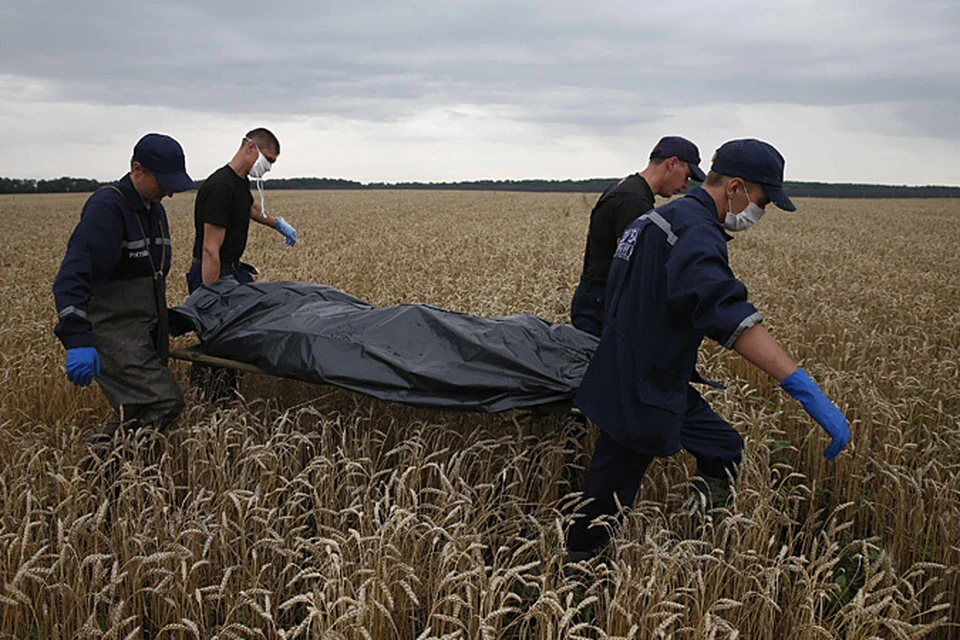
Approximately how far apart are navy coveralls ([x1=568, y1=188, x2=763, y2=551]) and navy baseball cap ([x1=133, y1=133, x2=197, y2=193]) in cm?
255

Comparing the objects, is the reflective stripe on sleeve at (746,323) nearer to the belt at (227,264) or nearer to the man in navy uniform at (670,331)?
the man in navy uniform at (670,331)

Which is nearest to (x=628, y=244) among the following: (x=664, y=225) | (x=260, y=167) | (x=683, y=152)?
(x=664, y=225)

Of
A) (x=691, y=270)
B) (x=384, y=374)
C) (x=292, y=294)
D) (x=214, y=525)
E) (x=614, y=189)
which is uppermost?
(x=614, y=189)

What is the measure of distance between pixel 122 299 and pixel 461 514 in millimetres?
2432

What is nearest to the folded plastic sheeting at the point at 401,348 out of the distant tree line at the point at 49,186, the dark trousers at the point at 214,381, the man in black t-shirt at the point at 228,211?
the dark trousers at the point at 214,381

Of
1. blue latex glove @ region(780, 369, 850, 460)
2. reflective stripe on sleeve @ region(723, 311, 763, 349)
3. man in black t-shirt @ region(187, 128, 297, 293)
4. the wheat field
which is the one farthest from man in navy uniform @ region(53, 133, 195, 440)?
blue latex glove @ region(780, 369, 850, 460)

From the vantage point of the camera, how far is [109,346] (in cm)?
416

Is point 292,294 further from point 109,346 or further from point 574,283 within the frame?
point 574,283

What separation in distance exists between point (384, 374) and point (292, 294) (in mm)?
1467

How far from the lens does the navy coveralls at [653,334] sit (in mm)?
2887

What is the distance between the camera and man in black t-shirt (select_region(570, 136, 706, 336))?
16.1 ft

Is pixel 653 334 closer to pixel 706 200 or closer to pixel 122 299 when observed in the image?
pixel 706 200

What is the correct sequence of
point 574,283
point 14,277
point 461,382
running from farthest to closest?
point 14,277 → point 574,283 → point 461,382

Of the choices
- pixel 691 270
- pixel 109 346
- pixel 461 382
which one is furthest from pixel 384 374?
pixel 691 270
